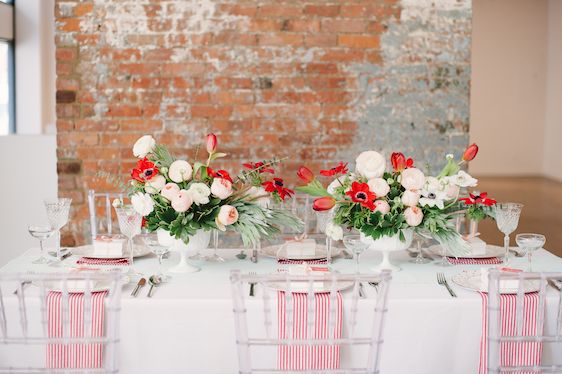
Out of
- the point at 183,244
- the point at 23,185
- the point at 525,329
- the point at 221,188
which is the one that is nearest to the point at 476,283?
the point at 525,329

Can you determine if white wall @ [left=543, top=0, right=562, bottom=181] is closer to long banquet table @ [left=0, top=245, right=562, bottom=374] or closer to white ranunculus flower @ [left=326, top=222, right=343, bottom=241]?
white ranunculus flower @ [left=326, top=222, right=343, bottom=241]

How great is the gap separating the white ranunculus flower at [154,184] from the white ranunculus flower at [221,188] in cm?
19

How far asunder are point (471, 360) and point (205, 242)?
1070mm

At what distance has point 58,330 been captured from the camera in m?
2.68

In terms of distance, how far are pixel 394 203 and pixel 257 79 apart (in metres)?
1.94

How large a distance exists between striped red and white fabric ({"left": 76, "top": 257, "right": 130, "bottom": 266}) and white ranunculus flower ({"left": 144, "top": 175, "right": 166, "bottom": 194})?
1.37 feet

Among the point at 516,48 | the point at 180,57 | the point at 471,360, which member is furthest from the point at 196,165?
the point at 516,48

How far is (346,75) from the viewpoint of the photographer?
193 inches

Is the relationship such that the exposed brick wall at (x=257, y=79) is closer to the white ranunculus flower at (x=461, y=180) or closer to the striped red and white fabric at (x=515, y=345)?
the white ranunculus flower at (x=461, y=180)

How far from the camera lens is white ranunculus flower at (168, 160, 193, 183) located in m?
3.12

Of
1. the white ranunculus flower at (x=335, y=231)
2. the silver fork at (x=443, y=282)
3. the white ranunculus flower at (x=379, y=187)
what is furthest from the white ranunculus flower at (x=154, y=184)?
the silver fork at (x=443, y=282)

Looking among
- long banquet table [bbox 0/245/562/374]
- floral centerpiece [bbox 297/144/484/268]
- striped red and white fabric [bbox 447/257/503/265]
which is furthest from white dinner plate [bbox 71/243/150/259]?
striped red and white fabric [bbox 447/257/503/265]

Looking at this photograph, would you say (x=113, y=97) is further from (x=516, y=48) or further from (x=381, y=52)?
(x=516, y=48)

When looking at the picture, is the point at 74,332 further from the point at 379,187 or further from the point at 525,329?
the point at 525,329
